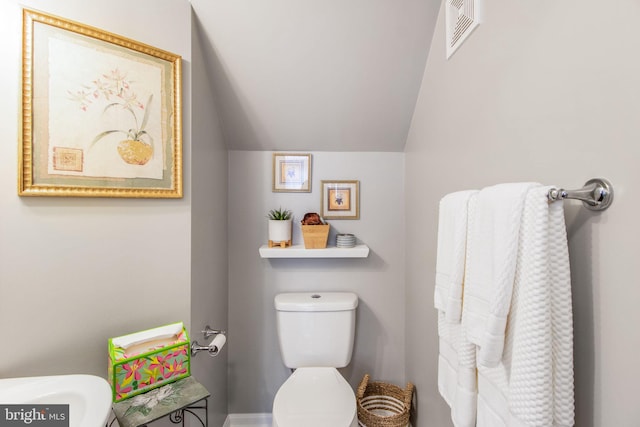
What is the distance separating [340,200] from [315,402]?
3.38 feet

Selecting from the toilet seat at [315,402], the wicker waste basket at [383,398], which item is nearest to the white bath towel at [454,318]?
the toilet seat at [315,402]

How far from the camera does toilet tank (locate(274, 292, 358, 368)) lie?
1.52m

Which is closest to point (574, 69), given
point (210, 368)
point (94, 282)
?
point (94, 282)

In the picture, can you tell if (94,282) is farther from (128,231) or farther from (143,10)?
(143,10)

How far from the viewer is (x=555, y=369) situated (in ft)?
1.86

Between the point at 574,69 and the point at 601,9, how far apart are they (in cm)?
10

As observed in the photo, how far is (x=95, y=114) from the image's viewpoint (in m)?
0.97

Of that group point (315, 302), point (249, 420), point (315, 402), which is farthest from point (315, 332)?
point (249, 420)

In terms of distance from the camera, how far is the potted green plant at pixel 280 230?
1.60 m

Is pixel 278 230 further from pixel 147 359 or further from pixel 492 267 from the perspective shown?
pixel 492 267

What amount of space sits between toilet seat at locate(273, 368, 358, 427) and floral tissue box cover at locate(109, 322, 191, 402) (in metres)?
0.44

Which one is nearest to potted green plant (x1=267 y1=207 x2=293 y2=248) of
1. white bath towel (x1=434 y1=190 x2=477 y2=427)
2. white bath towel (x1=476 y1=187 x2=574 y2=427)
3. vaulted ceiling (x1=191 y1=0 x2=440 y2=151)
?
vaulted ceiling (x1=191 y1=0 x2=440 y2=151)

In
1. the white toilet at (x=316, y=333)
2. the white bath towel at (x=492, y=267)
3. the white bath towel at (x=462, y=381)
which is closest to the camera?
the white bath towel at (x=492, y=267)

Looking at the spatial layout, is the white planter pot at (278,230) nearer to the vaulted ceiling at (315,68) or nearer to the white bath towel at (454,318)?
the vaulted ceiling at (315,68)
